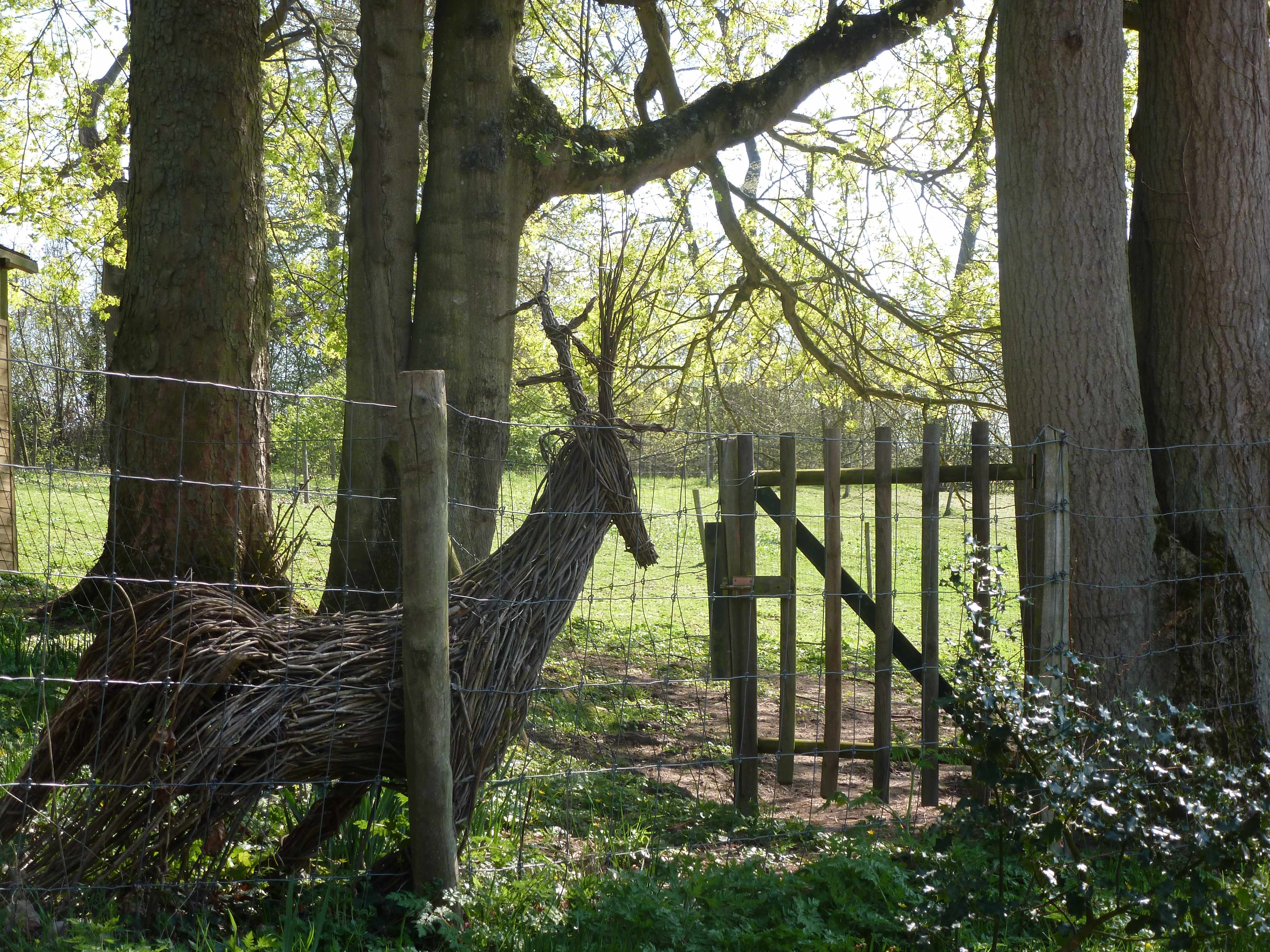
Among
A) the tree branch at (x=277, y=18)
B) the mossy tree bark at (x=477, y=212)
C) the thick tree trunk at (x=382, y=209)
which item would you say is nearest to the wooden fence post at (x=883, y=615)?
the mossy tree bark at (x=477, y=212)

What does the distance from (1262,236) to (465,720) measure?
16.0 ft

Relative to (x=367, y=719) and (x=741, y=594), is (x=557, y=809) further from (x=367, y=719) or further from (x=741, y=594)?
(x=367, y=719)

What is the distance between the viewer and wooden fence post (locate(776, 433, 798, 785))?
4.43 meters

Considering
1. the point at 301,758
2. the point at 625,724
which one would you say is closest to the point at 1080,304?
the point at 625,724

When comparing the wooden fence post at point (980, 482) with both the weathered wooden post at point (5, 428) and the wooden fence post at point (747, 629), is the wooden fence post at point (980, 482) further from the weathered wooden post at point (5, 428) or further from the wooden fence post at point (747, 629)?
the weathered wooden post at point (5, 428)

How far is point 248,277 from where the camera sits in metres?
5.54

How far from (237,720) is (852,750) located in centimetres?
297

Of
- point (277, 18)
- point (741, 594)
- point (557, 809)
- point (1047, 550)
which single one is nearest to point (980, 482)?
point (1047, 550)

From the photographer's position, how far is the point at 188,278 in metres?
5.36

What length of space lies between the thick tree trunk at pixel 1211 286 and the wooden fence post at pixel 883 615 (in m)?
1.69

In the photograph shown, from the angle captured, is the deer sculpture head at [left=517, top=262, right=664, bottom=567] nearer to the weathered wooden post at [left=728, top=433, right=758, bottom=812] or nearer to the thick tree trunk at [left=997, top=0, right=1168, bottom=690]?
the weathered wooden post at [left=728, top=433, right=758, bottom=812]

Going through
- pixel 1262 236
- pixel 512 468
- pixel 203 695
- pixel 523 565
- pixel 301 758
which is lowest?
pixel 301 758

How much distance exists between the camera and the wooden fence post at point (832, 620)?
14.7ft

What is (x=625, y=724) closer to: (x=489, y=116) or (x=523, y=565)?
(x=523, y=565)
